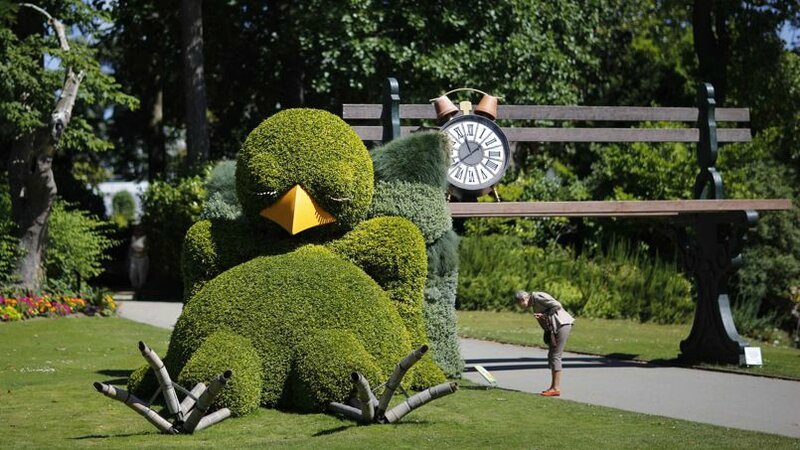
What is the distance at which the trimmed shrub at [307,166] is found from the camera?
1003 centimetres

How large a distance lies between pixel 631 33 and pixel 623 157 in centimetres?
759

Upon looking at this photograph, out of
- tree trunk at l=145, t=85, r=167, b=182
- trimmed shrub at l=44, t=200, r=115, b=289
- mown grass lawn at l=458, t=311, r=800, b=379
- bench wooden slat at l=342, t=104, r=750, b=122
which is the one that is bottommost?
mown grass lawn at l=458, t=311, r=800, b=379

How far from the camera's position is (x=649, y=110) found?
13562mm

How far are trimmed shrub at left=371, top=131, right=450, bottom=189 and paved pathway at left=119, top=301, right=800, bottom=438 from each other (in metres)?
2.39

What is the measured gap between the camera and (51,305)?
60.0 feet

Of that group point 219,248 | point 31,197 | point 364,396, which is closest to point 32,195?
point 31,197

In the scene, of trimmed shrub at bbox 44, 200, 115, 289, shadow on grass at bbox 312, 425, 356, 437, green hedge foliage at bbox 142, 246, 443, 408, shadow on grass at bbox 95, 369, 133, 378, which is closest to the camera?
shadow on grass at bbox 312, 425, 356, 437

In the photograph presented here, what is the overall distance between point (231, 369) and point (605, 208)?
213 inches

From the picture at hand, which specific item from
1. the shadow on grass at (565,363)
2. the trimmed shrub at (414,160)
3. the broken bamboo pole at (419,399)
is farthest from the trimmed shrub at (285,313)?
the shadow on grass at (565,363)

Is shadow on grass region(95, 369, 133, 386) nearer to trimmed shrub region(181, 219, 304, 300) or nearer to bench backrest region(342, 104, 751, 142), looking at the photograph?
trimmed shrub region(181, 219, 304, 300)

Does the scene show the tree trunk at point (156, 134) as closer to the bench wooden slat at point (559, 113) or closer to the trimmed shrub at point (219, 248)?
the bench wooden slat at point (559, 113)

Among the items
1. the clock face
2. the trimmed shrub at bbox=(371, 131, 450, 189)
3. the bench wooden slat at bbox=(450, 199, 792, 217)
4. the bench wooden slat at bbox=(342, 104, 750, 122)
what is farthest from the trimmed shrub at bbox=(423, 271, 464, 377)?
the bench wooden slat at bbox=(342, 104, 750, 122)

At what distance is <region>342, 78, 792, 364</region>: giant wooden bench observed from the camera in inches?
507

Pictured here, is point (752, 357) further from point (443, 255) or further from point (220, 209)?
point (220, 209)
